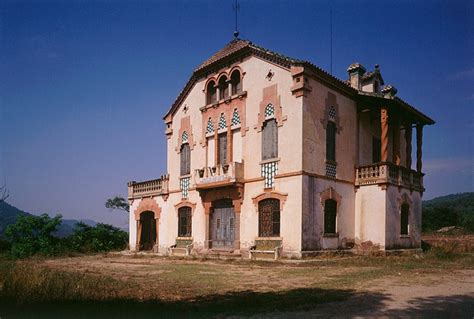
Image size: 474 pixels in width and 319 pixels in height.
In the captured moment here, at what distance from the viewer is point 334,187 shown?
19.4m

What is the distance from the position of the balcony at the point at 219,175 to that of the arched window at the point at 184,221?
8.25ft

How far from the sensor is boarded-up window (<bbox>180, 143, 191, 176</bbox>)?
24475 mm

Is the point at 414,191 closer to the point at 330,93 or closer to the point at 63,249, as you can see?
the point at 330,93

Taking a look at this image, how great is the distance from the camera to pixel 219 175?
20.9 metres

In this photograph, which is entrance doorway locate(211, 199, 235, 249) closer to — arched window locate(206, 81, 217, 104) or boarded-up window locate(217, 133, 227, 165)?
boarded-up window locate(217, 133, 227, 165)

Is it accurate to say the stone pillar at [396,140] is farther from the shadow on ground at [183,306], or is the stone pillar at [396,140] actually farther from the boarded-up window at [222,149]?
the shadow on ground at [183,306]

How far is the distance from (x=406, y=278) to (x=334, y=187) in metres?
8.53

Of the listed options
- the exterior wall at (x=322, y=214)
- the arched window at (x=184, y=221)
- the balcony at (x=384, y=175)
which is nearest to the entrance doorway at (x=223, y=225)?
the arched window at (x=184, y=221)

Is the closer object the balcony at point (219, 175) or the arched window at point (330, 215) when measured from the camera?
the arched window at point (330, 215)

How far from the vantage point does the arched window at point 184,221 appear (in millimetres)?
23794

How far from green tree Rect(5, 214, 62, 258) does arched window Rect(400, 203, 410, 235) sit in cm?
2083

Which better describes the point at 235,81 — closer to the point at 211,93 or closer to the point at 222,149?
the point at 211,93


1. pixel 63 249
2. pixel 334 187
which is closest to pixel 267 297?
pixel 334 187

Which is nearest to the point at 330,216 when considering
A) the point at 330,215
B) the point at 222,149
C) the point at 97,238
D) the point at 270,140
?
the point at 330,215
